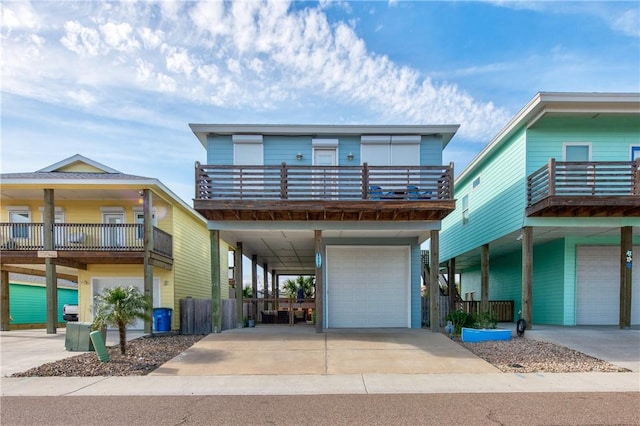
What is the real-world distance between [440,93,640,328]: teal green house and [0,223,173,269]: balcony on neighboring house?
44.3ft

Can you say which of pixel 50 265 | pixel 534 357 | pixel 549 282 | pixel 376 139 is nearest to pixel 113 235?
pixel 50 265

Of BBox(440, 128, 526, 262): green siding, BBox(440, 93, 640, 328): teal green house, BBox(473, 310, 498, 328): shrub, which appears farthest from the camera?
BBox(440, 128, 526, 262): green siding

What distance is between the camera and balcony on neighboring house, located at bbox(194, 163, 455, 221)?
1213 centimetres

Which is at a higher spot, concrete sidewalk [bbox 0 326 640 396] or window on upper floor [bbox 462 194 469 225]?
window on upper floor [bbox 462 194 469 225]

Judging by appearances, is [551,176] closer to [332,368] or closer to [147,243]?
[332,368]

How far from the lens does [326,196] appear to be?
1281 centimetres

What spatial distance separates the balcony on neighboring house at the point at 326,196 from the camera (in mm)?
12133

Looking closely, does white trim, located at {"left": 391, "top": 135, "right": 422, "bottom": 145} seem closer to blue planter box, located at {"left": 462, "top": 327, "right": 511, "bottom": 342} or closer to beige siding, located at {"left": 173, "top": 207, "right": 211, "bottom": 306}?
blue planter box, located at {"left": 462, "top": 327, "right": 511, "bottom": 342}

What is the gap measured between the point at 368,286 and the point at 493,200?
6.31 meters

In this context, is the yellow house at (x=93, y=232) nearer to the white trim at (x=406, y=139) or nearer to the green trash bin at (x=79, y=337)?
the green trash bin at (x=79, y=337)

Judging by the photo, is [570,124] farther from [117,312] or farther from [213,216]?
[117,312]

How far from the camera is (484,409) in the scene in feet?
19.7

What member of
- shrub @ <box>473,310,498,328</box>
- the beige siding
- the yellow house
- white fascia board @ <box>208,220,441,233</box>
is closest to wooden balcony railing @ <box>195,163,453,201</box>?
white fascia board @ <box>208,220,441,233</box>

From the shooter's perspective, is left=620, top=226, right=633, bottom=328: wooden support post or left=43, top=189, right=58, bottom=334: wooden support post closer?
left=620, top=226, right=633, bottom=328: wooden support post
